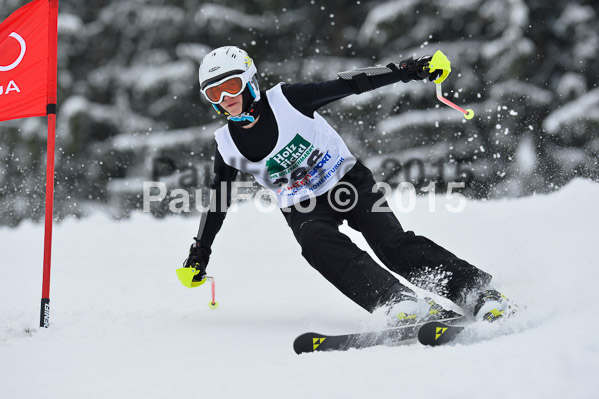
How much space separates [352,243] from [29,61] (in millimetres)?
2586

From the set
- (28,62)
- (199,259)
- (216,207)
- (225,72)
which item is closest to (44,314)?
(199,259)

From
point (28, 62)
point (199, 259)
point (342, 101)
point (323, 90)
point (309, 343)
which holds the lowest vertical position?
point (309, 343)

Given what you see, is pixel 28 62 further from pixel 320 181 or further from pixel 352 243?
pixel 352 243

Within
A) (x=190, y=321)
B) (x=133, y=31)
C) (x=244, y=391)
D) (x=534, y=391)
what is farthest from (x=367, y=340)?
(x=133, y=31)

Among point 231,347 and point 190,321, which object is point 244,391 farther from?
point 190,321

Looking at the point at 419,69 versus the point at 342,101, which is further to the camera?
the point at 342,101

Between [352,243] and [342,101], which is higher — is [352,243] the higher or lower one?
the lower one

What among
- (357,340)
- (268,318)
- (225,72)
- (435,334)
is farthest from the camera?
(268,318)

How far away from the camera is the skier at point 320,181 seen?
3129mm

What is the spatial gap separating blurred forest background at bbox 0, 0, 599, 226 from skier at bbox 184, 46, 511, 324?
6.98 metres

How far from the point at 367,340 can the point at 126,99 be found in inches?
394

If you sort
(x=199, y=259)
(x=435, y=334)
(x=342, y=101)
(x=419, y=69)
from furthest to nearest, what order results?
(x=342, y=101) < (x=199, y=259) < (x=419, y=69) < (x=435, y=334)

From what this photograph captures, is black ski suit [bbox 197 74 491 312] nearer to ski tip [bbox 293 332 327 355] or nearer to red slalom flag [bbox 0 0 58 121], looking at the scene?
ski tip [bbox 293 332 327 355]

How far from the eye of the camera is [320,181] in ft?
11.8
